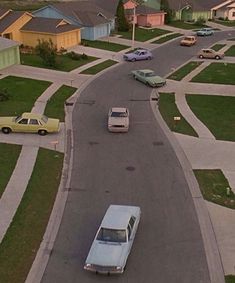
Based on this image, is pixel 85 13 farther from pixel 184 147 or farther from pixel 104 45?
pixel 184 147

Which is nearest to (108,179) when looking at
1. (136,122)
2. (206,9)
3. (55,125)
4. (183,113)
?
(55,125)

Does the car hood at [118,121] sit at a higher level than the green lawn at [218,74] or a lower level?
higher

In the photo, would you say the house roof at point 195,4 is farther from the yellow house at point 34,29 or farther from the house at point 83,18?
the yellow house at point 34,29

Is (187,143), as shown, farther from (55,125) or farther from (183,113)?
(55,125)

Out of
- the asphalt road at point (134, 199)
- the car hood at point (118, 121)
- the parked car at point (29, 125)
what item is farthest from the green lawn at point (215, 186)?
the parked car at point (29, 125)

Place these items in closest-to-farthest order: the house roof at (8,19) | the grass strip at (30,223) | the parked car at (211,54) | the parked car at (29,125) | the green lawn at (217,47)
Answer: the grass strip at (30,223) → the parked car at (29,125) → the parked car at (211,54) → the house roof at (8,19) → the green lawn at (217,47)

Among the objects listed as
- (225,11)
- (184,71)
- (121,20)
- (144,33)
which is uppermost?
(121,20)

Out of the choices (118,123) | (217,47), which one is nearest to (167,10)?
(217,47)
